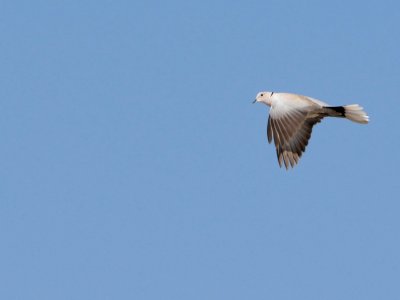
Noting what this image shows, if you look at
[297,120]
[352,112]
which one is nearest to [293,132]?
[297,120]

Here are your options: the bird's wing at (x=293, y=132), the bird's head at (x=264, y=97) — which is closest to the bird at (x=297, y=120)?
the bird's wing at (x=293, y=132)

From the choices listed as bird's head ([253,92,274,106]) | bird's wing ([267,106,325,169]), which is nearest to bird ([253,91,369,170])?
bird's wing ([267,106,325,169])

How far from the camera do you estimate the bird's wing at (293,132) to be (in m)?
25.8

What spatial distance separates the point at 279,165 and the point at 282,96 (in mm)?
2259

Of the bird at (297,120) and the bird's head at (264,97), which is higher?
the bird's head at (264,97)

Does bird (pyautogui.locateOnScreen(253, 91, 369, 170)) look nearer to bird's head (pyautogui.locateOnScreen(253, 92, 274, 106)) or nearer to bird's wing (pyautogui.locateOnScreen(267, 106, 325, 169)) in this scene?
bird's wing (pyautogui.locateOnScreen(267, 106, 325, 169))

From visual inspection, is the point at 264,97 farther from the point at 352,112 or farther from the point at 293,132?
the point at 352,112

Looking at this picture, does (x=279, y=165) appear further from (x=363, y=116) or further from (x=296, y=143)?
(x=363, y=116)

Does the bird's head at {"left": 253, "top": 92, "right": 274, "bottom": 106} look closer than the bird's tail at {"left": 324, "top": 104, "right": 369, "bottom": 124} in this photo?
No

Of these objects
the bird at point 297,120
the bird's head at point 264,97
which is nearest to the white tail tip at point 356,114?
the bird at point 297,120

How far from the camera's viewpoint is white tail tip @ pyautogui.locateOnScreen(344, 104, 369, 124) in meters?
25.4

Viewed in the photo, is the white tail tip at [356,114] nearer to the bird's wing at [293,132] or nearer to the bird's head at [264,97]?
the bird's wing at [293,132]

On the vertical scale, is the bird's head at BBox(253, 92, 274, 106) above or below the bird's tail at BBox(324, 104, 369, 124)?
above

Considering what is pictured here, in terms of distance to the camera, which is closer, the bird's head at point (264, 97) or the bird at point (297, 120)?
the bird at point (297, 120)
